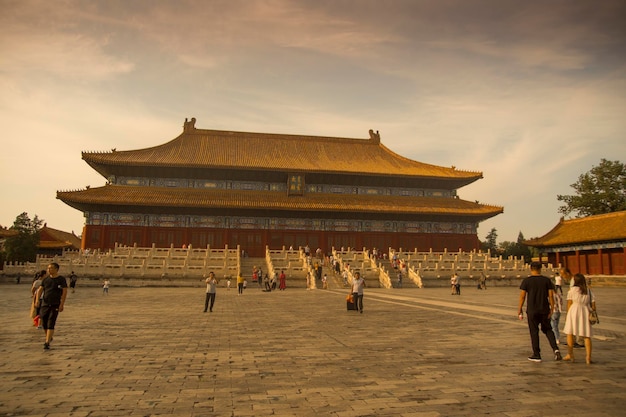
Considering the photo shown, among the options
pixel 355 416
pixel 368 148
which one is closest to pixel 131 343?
pixel 355 416

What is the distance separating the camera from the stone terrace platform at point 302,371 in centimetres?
463

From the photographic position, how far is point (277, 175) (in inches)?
1753

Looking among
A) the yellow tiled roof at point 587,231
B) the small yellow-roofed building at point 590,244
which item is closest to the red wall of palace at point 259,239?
the yellow tiled roof at point 587,231

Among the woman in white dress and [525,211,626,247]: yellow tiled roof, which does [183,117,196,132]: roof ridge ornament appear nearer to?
[525,211,626,247]: yellow tiled roof

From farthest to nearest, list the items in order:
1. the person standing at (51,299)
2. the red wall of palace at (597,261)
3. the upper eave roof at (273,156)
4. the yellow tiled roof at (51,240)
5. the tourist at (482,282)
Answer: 1. the yellow tiled roof at (51,240)
2. the upper eave roof at (273,156)
3. the red wall of palace at (597,261)
4. the tourist at (482,282)
5. the person standing at (51,299)

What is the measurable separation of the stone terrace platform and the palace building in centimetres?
2975

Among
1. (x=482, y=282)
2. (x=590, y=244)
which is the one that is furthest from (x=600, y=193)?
(x=482, y=282)

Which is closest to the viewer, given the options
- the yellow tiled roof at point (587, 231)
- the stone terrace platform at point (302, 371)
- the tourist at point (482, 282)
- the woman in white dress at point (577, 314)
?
the stone terrace platform at point (302, 371)

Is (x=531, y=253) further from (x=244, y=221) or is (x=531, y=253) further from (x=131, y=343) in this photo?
(x=131, y=343)

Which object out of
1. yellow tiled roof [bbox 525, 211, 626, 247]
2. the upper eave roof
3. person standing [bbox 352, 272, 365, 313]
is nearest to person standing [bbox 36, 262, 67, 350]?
person standing [bbox 352, 272, 365, 313]

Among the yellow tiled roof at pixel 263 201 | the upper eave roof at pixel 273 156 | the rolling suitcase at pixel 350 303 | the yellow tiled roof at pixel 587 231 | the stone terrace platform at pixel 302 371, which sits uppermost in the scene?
the upper eave roof at pixel 273 156

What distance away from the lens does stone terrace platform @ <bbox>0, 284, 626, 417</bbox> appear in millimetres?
4629

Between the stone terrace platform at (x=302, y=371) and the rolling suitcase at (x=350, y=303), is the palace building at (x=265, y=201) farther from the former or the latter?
the stone terrace platform at (x=302, y=371)

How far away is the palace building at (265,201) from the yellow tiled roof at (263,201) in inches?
3.6
